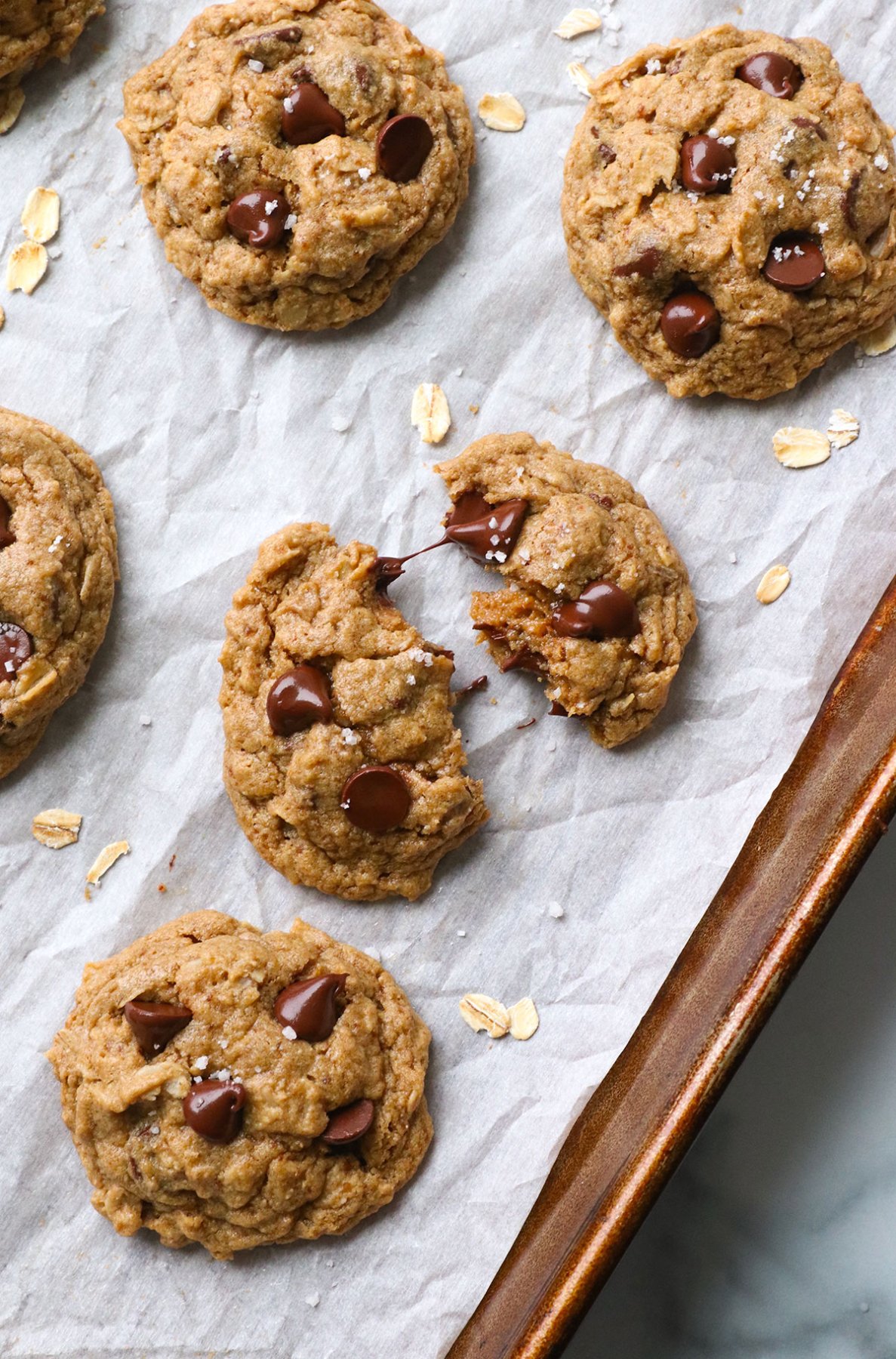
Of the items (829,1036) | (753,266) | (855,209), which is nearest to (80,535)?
(753,266)

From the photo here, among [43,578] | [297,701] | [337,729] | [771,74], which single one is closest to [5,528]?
[43,578]

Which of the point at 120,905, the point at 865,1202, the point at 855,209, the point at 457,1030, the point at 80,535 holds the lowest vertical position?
the point at 865,1202

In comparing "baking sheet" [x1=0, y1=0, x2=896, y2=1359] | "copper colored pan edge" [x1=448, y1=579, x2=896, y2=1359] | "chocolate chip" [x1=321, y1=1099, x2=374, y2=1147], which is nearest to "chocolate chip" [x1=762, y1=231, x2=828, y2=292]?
"baking sheet" [x1=0, y1=0, x2=896, y2=1359]

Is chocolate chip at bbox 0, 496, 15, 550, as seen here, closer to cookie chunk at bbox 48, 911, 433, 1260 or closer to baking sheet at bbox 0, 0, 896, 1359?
baking sheet at bbox 0, 0, 896, 1359

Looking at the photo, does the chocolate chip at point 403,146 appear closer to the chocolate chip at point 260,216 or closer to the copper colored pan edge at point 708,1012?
the chocolate chip at point 260,216

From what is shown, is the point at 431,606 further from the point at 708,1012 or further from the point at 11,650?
the point at 708,1012

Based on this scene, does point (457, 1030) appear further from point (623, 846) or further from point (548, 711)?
point (548, 711)

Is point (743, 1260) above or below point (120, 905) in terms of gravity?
below
